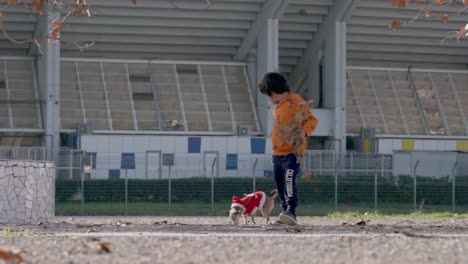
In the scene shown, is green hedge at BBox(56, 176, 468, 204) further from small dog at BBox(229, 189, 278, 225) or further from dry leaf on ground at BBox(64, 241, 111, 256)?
dry leaf on ground at BBox(64, 241, 111, 256)

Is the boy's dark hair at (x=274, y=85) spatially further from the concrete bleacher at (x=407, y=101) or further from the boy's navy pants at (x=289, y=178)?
the concrete bleacher at (x=407, y=101)

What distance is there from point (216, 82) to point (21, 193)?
23519mm

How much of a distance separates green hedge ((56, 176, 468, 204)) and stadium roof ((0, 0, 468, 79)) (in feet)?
23.4

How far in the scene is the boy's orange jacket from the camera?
15039mm

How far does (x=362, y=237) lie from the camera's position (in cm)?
1172

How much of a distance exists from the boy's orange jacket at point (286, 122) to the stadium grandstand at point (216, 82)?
20.0m

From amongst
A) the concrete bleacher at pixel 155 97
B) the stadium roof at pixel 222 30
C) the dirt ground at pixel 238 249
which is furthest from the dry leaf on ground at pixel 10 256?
the concrete bleacher at pixel 155 97

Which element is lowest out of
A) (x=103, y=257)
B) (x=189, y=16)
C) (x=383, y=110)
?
(x=103, y=257)


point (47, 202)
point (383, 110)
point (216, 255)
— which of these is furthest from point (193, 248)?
point (383, 110)

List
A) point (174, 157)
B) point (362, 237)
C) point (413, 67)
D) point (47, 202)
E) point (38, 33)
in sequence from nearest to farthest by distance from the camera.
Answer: point (362, 237) → point (47, 202) → point (174, 157) → point (38, 33) → point (413, 67)

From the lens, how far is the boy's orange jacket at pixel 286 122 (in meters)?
15.0

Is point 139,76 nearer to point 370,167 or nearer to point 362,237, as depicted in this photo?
point 370,167

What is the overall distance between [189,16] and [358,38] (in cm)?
663

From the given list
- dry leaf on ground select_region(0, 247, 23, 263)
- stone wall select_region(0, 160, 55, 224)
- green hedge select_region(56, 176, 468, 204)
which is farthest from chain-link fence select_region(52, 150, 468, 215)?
dry leaf on ground select_region(0, 247, 23, 263)
